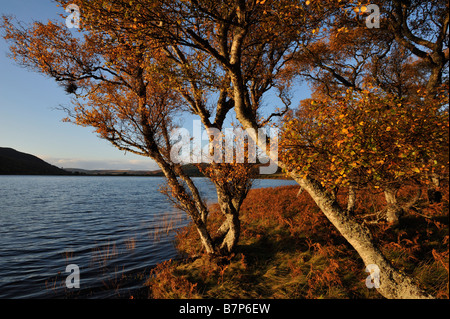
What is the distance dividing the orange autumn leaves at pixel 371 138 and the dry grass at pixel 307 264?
6.34 feet

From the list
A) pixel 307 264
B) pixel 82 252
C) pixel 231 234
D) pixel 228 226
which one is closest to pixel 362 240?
pixel 307 264

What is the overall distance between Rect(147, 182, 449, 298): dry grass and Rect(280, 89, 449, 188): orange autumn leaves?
193cm

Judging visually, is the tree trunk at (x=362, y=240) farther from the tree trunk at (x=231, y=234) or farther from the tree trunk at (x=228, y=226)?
the tree trunk at (x=231, y=234)

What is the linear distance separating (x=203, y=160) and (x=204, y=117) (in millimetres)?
2096

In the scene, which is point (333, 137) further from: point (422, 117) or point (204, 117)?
point (204, 117)

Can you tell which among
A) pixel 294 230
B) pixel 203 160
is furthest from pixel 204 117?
pixel 294 230

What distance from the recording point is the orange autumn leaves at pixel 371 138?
5270 millimetres

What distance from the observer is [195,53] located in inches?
444

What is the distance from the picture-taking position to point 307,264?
896 cm

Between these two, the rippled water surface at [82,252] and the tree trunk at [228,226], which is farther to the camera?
the tree trunk at [228,226]

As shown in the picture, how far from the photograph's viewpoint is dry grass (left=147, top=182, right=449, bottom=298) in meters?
7.34

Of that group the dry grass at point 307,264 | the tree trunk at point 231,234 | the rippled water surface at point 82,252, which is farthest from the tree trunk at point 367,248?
the tree trunk at point 231,234

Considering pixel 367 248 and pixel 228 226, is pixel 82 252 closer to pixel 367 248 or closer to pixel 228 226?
pixel 228 226

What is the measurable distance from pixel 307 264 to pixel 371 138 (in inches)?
231
